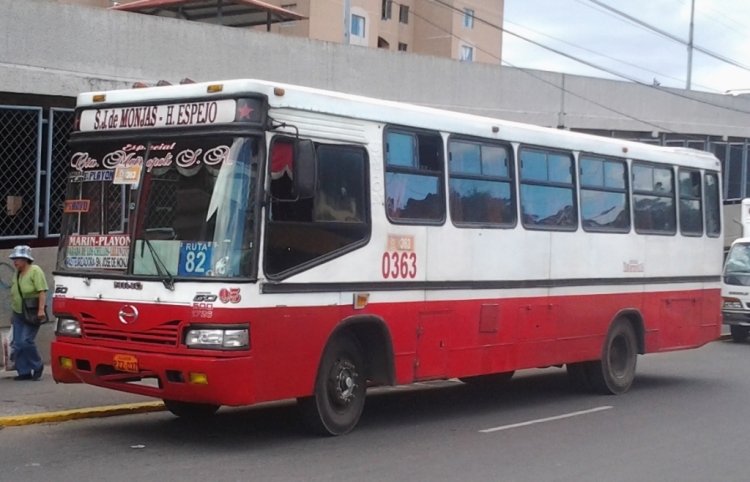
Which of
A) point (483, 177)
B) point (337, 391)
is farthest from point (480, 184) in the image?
point (337, 391)

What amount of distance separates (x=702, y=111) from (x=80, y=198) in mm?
23071

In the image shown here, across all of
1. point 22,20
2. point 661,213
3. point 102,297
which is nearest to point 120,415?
point 102,297

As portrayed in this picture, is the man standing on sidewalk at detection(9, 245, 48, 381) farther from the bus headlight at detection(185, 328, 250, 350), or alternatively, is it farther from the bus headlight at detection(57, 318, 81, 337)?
the bus headlight at detection(185, 328, 250, 350)

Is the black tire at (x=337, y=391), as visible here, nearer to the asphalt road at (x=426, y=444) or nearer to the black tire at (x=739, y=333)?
the asphalt road at (x=426, y=444)

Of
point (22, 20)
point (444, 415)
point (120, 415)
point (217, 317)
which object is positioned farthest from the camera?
point (22, 20)

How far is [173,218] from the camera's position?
9156 millimetres

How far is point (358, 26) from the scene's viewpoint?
57125 mm

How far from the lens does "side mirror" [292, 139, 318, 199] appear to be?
9000 mm

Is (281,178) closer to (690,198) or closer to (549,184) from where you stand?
(549,184)

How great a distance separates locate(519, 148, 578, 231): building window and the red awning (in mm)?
11340

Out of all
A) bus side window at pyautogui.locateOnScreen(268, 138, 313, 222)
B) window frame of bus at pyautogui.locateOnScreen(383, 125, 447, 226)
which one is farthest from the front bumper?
window frame of bus at pyautogui.locateOnScreen(383, 125, 447, 226)

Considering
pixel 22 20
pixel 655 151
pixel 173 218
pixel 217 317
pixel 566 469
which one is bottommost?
pixel 566 469

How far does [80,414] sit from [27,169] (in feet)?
17.6

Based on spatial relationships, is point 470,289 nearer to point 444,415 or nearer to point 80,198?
point 444,415
